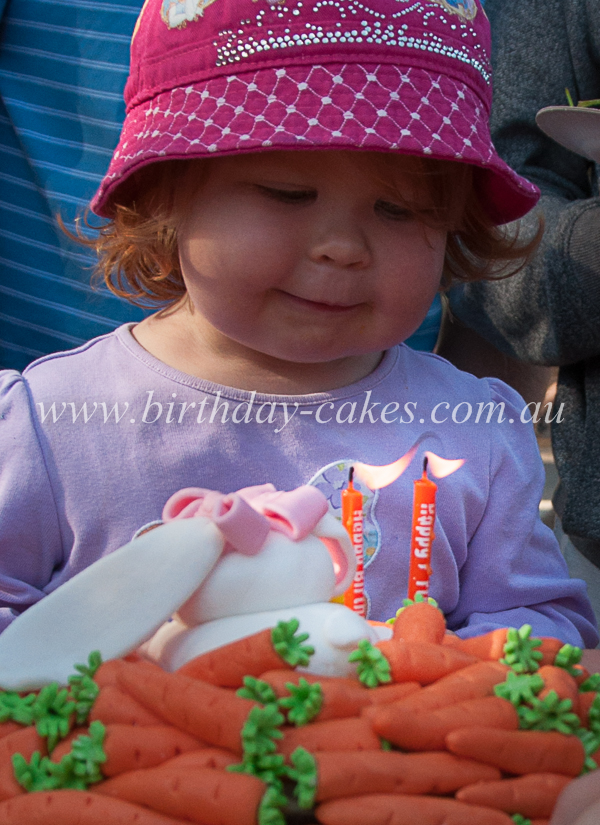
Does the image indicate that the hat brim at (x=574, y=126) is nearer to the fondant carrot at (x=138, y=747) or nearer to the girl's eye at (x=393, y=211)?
the girl's eye at (x=393, y=211)

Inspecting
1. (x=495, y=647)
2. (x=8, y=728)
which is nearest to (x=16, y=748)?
(x=8, y=728)

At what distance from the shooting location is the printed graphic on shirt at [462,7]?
3.04 feet

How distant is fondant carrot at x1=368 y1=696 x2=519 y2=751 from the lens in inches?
21.1

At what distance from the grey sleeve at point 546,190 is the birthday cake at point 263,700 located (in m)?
0.82

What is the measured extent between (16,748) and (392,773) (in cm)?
24

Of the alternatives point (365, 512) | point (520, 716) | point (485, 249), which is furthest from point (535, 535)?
point (520, 716)

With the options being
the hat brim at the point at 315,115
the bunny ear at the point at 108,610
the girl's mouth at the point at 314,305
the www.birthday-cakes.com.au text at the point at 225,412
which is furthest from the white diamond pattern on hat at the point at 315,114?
the bunny ear at the point at 108,610

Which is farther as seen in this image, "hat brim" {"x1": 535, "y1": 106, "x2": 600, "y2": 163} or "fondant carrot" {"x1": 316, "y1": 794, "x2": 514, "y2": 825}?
"hat brim" {"x1": 535, "y1": 106, "x2": 600, "y2": 163}

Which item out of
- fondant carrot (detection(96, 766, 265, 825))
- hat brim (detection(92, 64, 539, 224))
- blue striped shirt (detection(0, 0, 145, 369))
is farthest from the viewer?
blue striped shirt (detection(0, 0, 145, 369))

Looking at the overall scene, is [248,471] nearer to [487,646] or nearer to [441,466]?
[441,466]

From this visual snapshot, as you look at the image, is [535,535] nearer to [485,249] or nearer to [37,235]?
[485,249]

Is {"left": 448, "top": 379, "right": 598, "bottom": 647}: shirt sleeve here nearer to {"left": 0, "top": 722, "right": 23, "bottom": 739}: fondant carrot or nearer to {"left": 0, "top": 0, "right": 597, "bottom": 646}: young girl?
{"left": 0, "top": 0, "right": 597, "bottom": 646}: young girl

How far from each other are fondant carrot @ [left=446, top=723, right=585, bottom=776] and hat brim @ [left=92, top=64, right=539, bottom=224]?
1.82ft

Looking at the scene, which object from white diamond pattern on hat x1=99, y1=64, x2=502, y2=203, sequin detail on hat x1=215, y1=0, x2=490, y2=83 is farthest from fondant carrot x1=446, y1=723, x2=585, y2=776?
sequin detail on hat x1=215, y1=0, x2=490, y2=83
